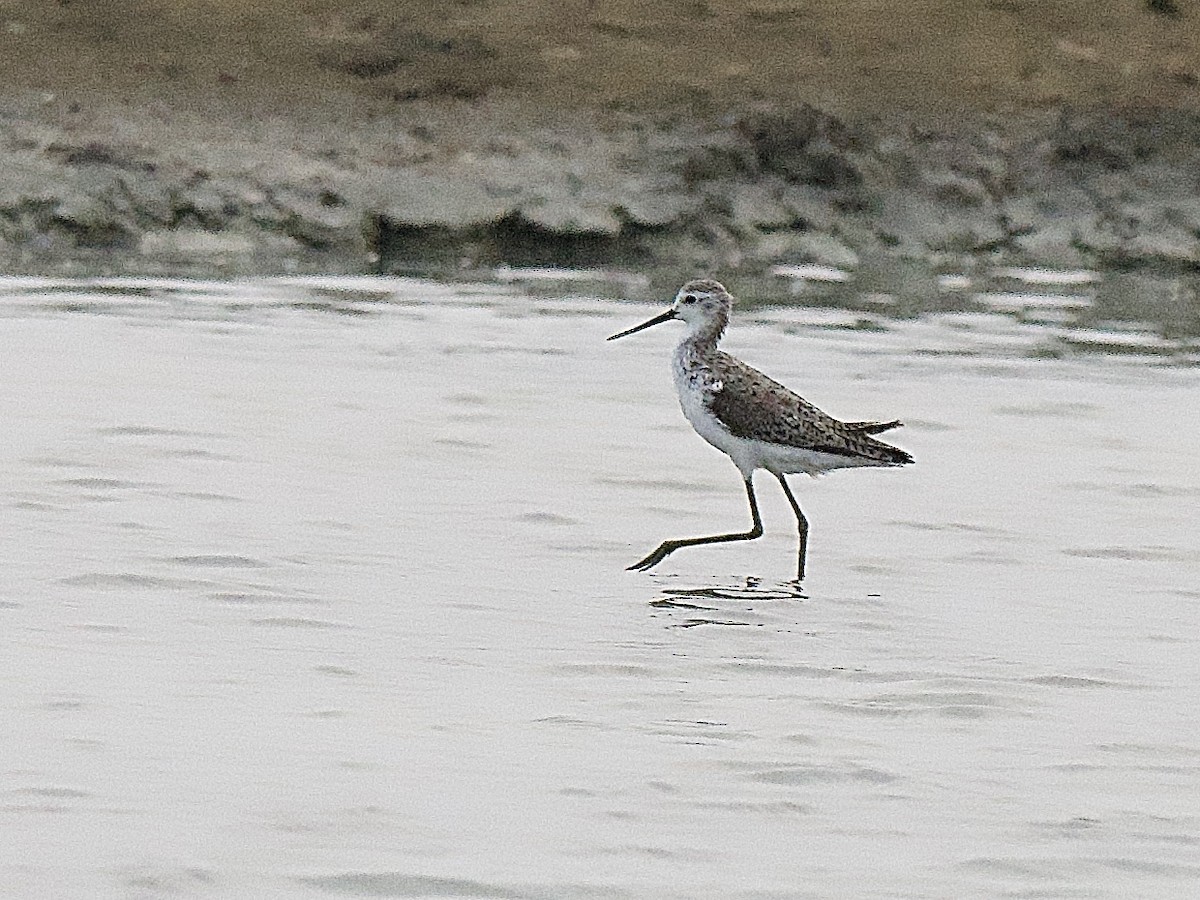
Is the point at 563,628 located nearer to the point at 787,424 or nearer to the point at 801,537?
the point at 801,537

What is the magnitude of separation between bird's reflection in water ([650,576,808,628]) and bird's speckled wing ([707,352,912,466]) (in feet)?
1.86

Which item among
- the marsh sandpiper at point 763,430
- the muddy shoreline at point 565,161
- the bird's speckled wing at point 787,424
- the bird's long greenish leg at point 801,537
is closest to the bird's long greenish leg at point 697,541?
the marsh sandpiper at point 763,430

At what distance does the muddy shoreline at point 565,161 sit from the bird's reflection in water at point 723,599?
825cm

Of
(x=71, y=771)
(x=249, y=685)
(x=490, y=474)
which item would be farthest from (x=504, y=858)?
(x=490, y=474)

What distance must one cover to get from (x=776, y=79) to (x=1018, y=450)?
7.68 metres

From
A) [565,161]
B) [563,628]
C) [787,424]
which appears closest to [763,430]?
[787,424]

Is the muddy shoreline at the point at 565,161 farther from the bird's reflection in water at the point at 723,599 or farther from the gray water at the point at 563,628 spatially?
the bird's reflection in water at the point at 723,599

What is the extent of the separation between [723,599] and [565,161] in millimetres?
9516

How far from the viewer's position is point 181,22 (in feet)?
62.2

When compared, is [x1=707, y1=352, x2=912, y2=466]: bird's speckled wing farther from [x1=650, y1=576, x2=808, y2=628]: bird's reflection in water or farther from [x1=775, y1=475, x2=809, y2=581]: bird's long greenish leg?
[x1=650, y1=576, x2=808, y2=628]: bird's reflection in water

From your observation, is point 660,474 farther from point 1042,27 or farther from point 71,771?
point 1042,27

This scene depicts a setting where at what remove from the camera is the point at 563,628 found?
8477mm

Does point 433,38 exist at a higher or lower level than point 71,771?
higher

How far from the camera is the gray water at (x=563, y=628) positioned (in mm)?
6211
